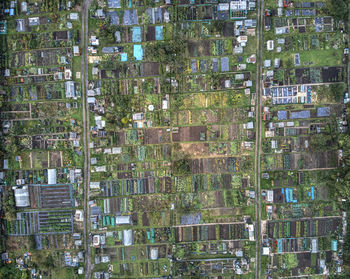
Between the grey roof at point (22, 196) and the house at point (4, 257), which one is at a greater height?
the grey roof at point (22, 196)

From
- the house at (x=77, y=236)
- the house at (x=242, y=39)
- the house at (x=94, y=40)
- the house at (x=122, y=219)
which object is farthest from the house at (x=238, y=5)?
the house at (x=77, y=236)

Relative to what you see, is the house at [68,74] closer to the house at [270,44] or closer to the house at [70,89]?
the house at [70,89]

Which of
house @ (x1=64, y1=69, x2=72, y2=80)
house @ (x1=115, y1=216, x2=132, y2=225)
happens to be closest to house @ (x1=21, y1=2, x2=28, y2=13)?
house @ (x1=64, y1=69, x2=72, y2=80)

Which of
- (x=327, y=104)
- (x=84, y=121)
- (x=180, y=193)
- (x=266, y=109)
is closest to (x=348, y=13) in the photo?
(x=327, y=104)

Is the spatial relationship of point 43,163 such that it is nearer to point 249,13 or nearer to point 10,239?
point 10,239

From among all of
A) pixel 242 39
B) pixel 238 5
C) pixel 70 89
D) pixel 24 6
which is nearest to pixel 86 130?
pixel 70 89

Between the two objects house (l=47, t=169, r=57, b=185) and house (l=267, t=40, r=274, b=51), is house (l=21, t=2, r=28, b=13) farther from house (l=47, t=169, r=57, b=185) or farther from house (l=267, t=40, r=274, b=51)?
house (l=267, t=40, r=274, b=51)

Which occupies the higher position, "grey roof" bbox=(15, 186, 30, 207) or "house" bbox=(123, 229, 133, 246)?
"grey roof" bbox=(15, 186, 30, 207)

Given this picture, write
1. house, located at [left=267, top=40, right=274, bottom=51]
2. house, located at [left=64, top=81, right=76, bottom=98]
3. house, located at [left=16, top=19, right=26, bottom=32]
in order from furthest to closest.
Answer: house, located at [left=16, top=19, right=26, bottom=32], house, located at [left=64, top=81, right=76, bottom=98], house, located at [left=267, top=40, right=274, bottom=51]

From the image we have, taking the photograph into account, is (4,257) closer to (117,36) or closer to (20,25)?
→ (20,25)
